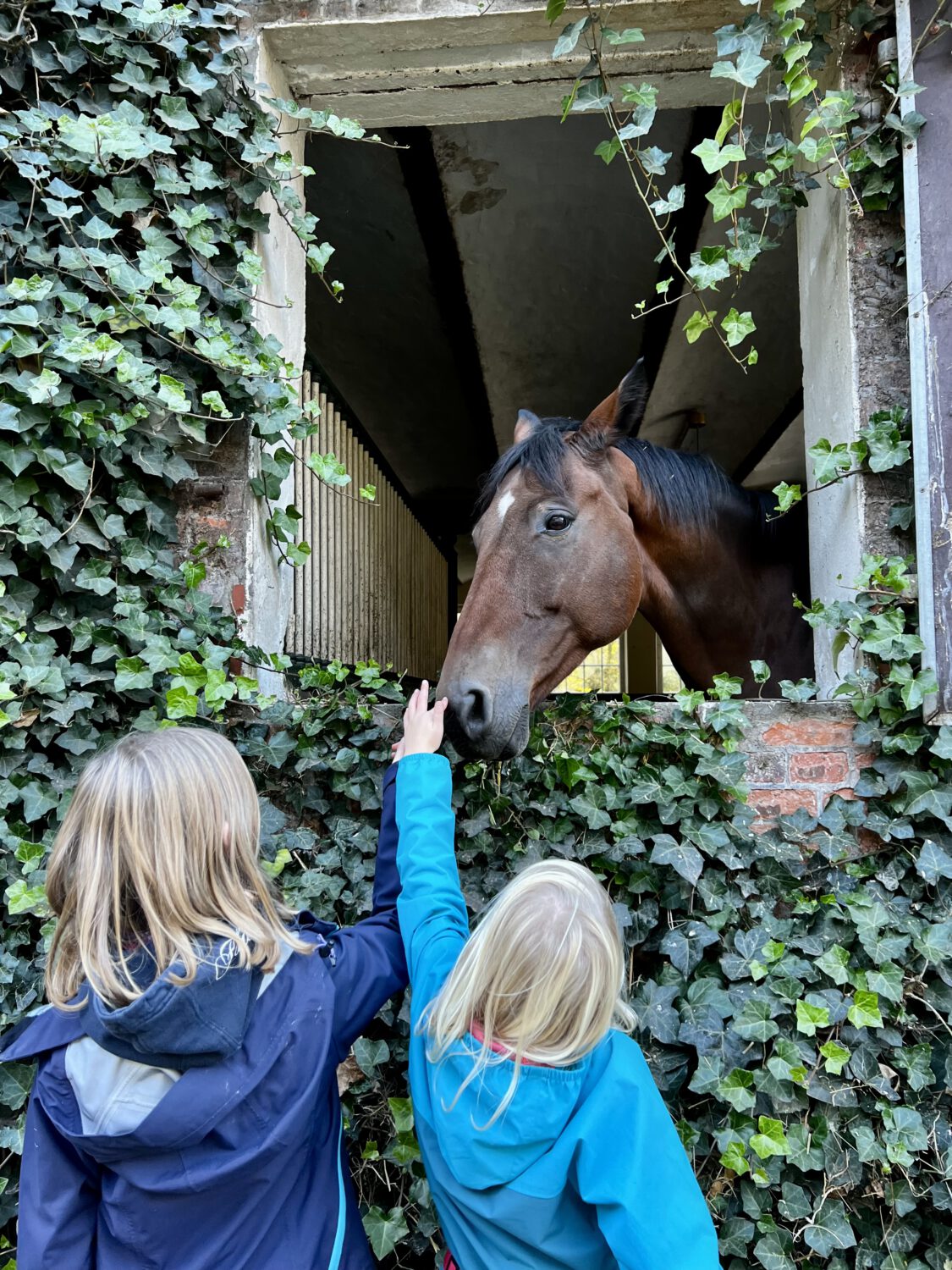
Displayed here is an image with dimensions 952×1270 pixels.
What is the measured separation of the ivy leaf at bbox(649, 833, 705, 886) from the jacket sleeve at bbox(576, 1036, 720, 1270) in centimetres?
92

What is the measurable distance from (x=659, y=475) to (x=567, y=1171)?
229cm

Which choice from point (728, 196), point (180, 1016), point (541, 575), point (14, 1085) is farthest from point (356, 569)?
point (180, 1016)

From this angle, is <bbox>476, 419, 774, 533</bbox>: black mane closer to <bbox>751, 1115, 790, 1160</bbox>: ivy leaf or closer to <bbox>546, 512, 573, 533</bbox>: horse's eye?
<bbox>546, 512, 573, 533</bbox>: horse's eye

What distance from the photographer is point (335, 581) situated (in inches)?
155

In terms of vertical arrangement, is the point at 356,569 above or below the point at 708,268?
below

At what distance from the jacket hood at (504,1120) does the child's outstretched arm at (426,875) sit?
176 mm

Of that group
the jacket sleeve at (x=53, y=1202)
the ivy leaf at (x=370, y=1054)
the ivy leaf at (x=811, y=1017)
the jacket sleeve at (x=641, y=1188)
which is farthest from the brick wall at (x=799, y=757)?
the jacket sleeve at (x=53, y=1202)

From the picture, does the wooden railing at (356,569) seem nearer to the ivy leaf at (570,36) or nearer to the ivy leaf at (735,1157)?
the ivy leaf at (570,36)

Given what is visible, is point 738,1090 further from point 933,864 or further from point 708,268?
point 708,268

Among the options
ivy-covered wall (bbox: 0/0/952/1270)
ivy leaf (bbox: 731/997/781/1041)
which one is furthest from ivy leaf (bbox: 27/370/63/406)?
ivy leaf (bbox: 731/997/781/1041)

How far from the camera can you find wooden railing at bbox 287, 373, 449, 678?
3.51 m

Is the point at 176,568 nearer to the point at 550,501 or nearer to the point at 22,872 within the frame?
the point at 22,872

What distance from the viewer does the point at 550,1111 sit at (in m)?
1.22

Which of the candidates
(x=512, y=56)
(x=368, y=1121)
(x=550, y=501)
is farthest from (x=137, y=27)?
(x=368, y=1121)
